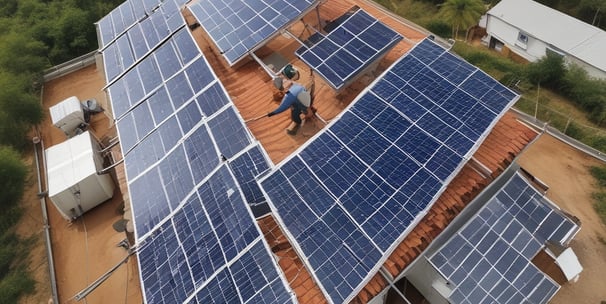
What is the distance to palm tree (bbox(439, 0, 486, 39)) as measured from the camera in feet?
129

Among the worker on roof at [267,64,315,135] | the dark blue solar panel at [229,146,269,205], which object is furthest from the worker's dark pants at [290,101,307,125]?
the dark blue solar panel at [229,146,269,205]

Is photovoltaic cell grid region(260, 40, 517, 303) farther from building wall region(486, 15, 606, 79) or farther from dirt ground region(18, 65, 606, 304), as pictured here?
building wall region(486, 15, 606, 79)

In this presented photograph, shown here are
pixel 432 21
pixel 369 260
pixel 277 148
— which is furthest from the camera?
pixel 432 21

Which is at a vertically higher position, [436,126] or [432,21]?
[432,21]

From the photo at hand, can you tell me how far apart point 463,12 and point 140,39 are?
107 ft

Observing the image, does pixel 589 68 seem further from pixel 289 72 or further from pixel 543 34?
pixel 289 72

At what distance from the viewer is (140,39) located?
22.3m

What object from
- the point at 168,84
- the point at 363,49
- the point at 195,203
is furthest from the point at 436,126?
the point at 168,84

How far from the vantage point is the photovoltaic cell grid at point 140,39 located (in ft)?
70.0

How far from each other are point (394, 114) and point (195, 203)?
8136 millimetres

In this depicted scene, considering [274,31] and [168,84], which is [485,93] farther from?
[168,84]

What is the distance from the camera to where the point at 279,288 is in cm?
1125

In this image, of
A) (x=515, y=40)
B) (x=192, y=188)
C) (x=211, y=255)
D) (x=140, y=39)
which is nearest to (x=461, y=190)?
(x=211, y=255)

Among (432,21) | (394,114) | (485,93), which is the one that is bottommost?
(394,114)
